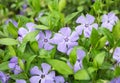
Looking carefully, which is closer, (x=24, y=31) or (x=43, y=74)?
(x=43, y=74)

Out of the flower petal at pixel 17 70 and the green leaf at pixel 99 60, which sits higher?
the green leaf at pixel 99 60

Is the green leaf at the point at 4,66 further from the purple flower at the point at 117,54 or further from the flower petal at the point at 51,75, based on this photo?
the purple flower at the point at 117,54

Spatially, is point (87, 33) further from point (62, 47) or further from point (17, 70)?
point (17, 70)

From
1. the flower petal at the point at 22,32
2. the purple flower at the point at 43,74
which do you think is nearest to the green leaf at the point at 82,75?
the purple flower at the point at 43,74

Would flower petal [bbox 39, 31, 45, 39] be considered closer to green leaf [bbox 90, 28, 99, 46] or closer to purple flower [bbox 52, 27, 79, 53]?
purple flower [bbox 52, 27, 79, 53]

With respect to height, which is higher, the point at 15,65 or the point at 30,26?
the point at 30,26

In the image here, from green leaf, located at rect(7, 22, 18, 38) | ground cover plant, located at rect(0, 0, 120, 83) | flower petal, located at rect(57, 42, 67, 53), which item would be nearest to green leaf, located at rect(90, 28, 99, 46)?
ground cover plant, located at rect(0, 0, 120, 83)

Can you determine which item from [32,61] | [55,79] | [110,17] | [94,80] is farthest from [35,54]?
[110,17]

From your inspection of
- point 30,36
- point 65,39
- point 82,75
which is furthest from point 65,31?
point 82,75
